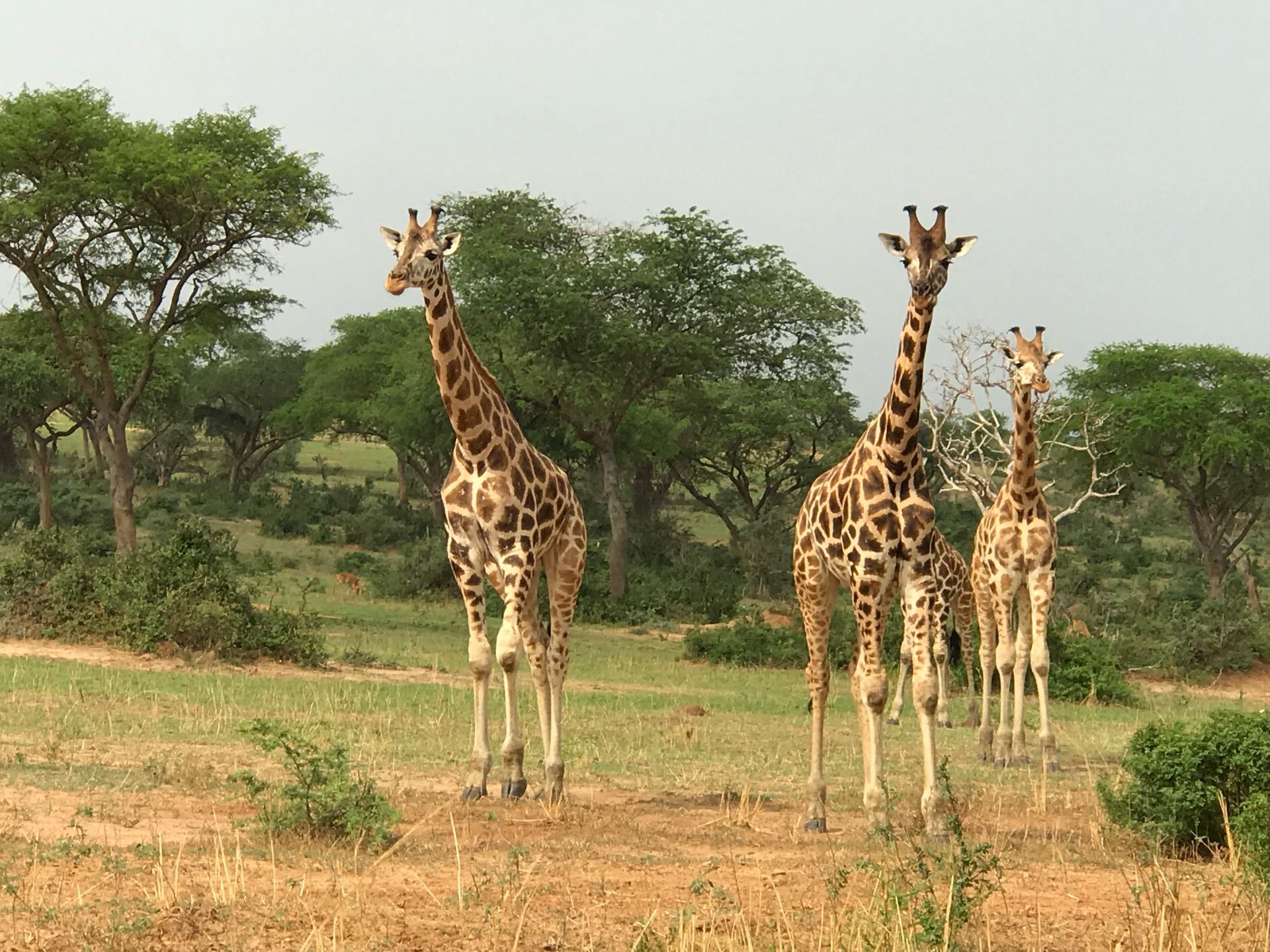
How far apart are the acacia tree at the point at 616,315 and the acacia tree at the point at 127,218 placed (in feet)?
17.8

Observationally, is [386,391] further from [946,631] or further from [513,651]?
[513,651]

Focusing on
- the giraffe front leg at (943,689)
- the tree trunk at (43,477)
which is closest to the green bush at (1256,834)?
the giraffe front leg at (943,689)

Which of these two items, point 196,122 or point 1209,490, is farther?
point 1209,490

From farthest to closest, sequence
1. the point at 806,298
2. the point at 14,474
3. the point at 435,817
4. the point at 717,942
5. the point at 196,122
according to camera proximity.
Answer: the point at 14,474, the point at 806,298, the point at 196,122, the point at 435,817, the point at 717,942

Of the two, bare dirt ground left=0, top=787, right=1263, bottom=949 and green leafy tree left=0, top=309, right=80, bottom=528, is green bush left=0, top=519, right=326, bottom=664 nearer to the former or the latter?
bare dirt ground left=0, top=787, right=1263, bottom=949

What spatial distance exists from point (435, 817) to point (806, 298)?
85.1 feet

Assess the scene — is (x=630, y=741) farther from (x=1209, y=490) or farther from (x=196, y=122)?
(x=1209, y=490)

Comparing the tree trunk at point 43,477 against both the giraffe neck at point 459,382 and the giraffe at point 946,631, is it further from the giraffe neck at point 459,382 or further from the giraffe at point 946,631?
the giraffe neck at point 459,382

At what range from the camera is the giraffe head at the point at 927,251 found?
342 inches

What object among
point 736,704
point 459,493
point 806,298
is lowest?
point 736,704

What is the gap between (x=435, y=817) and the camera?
28.8ft

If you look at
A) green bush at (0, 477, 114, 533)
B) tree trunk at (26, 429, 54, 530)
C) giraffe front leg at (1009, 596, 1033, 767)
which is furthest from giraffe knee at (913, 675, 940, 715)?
green bush at (0, 477, 114, 533)

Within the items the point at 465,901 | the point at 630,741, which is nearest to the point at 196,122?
the point at 630,741

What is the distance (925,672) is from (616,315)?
23.9 m
